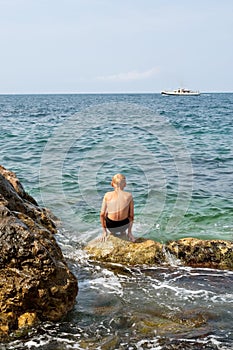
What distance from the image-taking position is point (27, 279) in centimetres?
557

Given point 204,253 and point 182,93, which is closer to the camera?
point 204,253

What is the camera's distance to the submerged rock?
7.91 metres

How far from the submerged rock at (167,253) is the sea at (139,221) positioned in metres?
0.17

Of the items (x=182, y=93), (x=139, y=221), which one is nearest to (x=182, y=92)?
(x=182, y=93)

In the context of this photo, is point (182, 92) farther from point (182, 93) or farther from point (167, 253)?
point (167, 253)

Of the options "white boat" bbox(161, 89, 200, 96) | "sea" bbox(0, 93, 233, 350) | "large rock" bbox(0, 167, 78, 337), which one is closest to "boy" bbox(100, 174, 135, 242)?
"sea" bbox(0, 93, 233, 350)

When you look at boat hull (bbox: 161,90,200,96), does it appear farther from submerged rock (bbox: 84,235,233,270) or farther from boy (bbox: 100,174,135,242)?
submerged rock (bbox: 84,235,233,270)

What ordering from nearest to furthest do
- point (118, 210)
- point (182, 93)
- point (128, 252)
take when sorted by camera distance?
1. point (128, 252)
2. point (118, 210)
3. point (182, 93)

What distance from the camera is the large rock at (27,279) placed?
18.0 ft

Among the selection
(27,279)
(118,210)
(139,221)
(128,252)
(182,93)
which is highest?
(182,93)

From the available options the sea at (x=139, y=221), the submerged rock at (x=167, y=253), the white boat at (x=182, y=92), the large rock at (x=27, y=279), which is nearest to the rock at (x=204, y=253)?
the submerged rock at (x=167, y=253)

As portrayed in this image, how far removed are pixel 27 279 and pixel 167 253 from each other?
10.6ft

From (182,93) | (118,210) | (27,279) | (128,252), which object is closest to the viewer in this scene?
(27,279)

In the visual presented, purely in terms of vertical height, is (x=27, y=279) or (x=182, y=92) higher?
(x=182, y=92)
